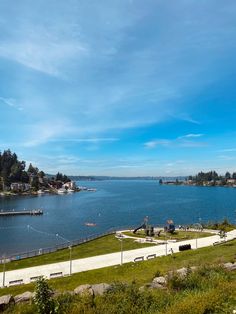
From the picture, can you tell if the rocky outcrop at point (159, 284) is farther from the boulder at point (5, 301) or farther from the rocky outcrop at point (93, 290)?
the boulder at point (5, 301)

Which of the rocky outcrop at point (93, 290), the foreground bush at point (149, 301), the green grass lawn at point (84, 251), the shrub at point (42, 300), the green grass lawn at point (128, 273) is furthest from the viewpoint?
the green grass lawn at point (84, 251)

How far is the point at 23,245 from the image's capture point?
2894 inches

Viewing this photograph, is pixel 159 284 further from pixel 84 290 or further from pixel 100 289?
pixel 84 290

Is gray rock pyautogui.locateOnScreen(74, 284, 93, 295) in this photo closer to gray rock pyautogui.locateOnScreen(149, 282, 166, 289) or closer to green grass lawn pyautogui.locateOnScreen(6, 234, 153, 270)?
gray rock pyautogui.locateOnScreen(149, 282, 166, 289)

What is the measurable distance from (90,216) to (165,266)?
310ft

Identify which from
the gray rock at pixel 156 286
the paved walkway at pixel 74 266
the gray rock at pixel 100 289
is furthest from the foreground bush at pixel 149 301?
the paved walkway at pixel 74 266

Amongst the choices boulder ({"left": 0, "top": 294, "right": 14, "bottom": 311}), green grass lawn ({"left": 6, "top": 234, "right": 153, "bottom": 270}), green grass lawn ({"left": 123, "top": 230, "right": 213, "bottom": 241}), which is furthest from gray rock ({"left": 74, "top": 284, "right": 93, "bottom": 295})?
green grass lawn ({"left": 123, "top": 230, "right": 213, "bottom": 241})

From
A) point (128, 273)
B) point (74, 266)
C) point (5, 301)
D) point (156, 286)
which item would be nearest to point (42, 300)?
point (5, 301)

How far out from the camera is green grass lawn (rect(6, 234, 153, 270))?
1842 inches

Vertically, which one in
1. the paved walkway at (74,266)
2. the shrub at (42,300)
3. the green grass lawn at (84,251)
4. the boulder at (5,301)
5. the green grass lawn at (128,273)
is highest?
the shrub at (42,300)

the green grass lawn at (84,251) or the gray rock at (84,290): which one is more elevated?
the gray rock at (84,290)

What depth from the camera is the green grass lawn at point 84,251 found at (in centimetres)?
4678

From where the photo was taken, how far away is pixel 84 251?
5391cm

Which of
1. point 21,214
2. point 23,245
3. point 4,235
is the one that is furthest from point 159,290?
point 21,214
